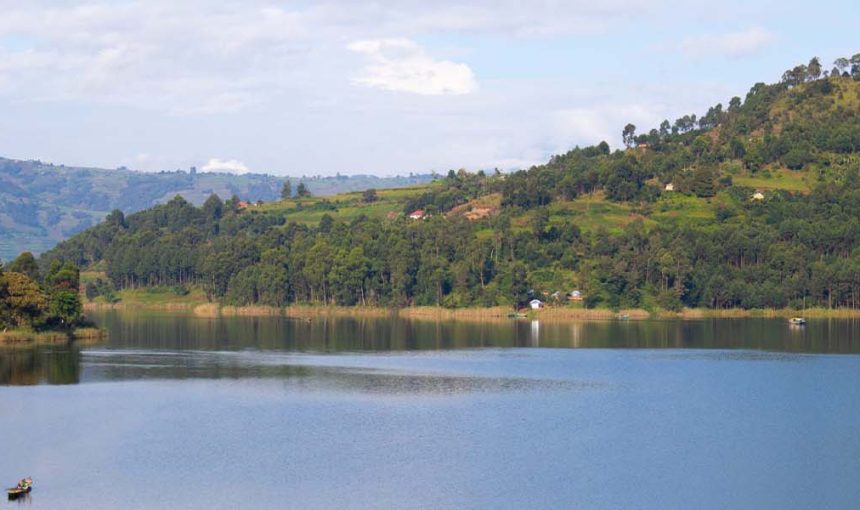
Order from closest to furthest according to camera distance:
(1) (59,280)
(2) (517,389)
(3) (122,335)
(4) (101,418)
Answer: (4) (101,418) < (2) (517,389) < (1) (59,280) < (3) (122,335)

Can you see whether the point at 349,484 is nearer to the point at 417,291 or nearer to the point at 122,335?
the point at 122,335

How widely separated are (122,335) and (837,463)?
101 metres

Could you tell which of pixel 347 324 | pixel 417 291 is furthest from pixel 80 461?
pixel 417 291

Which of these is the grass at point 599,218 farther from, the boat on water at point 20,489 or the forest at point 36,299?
the boat on water at point 20,489

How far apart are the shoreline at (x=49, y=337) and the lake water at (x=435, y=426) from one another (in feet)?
12.6

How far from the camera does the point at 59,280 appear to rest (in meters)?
130

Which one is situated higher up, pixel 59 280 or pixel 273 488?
pixel 59 280

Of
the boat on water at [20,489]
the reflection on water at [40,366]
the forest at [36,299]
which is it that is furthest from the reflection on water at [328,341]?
the boat on water at [20,489]

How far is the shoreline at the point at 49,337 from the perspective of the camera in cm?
11462

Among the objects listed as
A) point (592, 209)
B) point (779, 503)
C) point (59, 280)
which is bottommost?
point (779, 503)

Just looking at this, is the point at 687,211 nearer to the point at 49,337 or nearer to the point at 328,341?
the point at 328,341

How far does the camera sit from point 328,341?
135500 mm

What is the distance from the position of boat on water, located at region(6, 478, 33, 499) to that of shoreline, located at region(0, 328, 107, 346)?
63815 mm

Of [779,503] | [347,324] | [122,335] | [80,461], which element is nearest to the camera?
[779,503]
